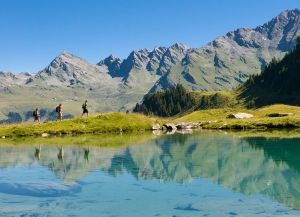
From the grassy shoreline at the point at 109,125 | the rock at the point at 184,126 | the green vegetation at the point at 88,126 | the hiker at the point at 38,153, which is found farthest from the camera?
the rock at the point at 184,126

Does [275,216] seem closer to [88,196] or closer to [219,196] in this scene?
[219,196]

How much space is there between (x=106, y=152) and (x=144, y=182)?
913 inches

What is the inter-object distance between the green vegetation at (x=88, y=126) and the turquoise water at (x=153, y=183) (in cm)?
3815

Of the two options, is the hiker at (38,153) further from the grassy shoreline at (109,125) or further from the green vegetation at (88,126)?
the grassy shoreline at (109,125)

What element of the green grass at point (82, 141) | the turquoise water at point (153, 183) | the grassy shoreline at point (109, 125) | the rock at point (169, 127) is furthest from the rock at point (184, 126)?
the turquoise water at point (153, 183)

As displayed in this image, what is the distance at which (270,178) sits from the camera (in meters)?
36.0

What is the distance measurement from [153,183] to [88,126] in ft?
228

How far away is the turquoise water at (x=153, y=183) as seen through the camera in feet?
88.0

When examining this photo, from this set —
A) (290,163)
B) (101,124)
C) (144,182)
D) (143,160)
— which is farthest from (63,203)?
(101,124)

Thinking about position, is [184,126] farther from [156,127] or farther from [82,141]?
[82,141]

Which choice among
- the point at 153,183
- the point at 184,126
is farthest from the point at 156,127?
the point at 153,183

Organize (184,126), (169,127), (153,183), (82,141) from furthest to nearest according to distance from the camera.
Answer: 1. (184,126)
2. (169,127)
3. (82,141)
4. (153,183)

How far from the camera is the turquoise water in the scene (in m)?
26.8

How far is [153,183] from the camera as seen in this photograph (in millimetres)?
35562
